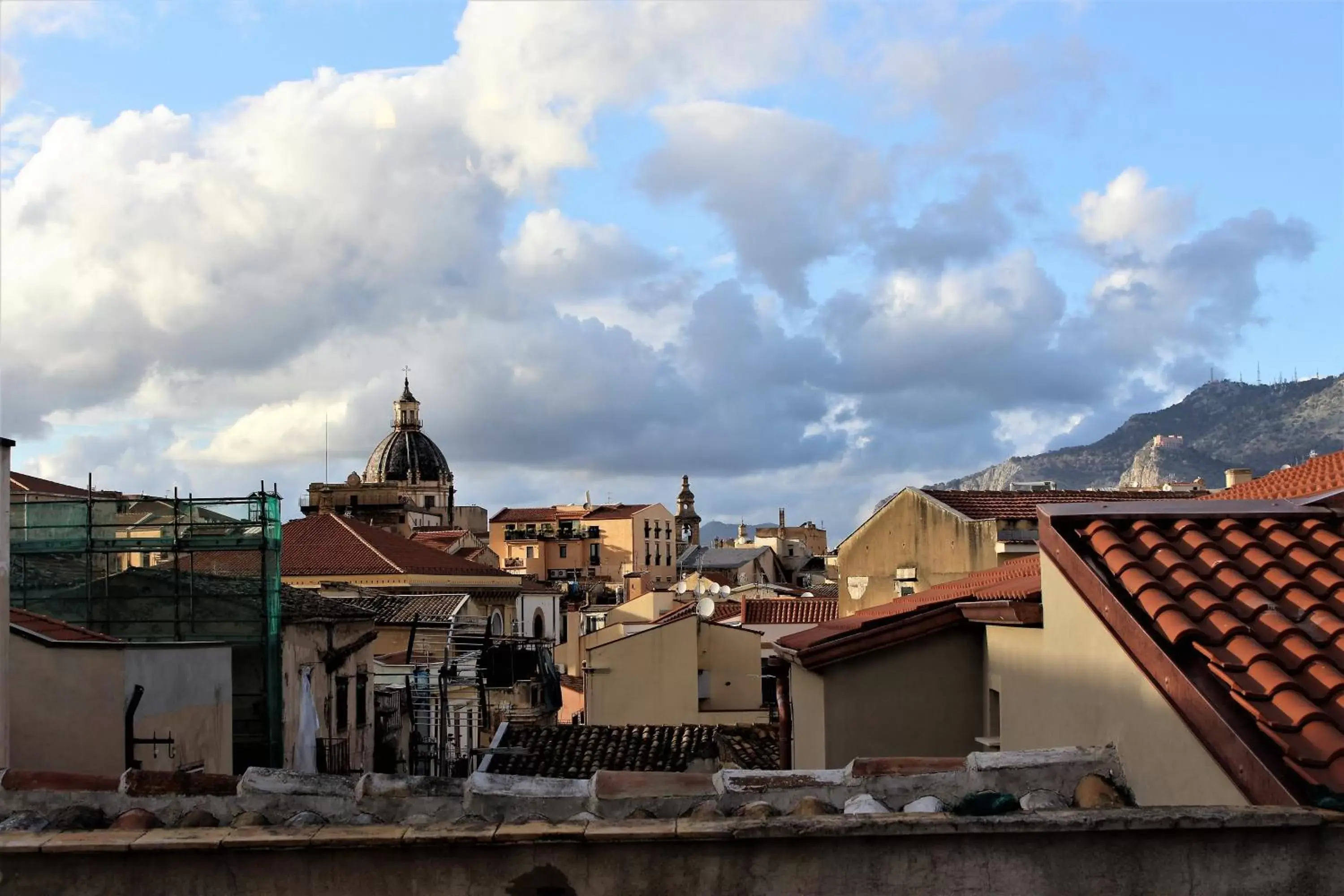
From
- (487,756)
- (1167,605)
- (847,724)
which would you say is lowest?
(487,756)

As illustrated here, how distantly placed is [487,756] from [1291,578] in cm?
1911

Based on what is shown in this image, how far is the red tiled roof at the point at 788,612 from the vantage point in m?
38.8

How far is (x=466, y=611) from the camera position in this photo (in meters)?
43.5

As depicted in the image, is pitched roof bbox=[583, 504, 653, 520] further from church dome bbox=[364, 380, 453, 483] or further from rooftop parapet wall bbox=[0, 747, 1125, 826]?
rooftop parapet wall bbox=[0, 747, 1125, 826]

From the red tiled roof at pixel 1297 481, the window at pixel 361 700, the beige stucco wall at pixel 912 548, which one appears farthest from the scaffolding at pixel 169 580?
the red tiled roof at pixel 1297 481

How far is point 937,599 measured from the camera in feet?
42.6

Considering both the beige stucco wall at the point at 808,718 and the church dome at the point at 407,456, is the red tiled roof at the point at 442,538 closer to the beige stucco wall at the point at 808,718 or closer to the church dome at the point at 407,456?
the church dome at the point at 407,456

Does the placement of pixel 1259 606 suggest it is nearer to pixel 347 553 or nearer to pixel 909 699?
pixel 909 699

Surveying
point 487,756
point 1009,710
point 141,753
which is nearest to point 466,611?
point 487,756

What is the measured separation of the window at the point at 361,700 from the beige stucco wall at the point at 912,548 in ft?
30.4

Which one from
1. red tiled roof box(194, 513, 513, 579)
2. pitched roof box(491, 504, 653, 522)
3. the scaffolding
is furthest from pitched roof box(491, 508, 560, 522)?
the scaffolding

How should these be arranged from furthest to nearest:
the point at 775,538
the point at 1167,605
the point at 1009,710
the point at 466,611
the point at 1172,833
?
the point at 775,538
the point at 466,611
the point at 1009,710
the point at 1167,605
the point at 1172,833

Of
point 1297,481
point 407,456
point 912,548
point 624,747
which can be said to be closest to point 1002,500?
point 912,548

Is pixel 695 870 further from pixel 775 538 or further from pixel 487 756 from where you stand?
pixel 775 538
